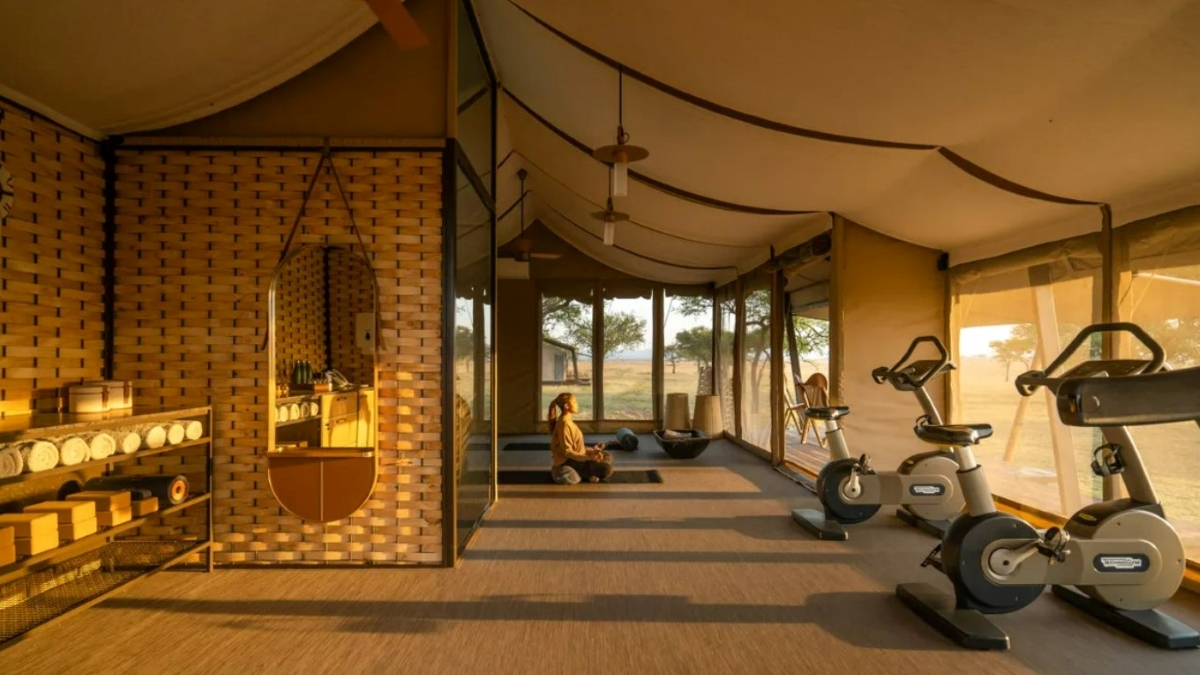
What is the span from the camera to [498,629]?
2.95m

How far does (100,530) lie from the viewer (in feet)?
9.82

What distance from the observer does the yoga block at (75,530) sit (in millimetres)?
2818

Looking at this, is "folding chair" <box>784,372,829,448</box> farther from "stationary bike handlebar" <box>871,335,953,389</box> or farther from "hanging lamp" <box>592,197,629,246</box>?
"stationary bike handlebar" <box>871,335,953,389</box>

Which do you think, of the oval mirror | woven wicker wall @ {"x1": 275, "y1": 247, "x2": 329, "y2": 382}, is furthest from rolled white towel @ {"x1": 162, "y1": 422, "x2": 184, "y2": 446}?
woven wicker wall @ {"x1": 275, "y1": 247, "x2": 329, "y2": 382}

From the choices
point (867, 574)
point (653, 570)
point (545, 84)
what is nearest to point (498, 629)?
point (653, 570)

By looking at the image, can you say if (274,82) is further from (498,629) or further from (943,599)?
(943,599)

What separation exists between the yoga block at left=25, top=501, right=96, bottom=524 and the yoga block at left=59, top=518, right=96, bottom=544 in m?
0.02

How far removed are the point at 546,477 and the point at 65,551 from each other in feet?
14.1

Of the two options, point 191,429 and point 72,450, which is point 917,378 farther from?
point 72,450

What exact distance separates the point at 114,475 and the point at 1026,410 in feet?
20.6

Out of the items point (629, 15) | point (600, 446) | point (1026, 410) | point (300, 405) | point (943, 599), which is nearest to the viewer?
point (943, 599)

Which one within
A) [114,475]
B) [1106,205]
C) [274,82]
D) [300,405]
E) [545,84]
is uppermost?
[545,84]

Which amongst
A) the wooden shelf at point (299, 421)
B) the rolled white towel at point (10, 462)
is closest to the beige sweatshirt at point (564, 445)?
the wooden shelf at point (299, 421)

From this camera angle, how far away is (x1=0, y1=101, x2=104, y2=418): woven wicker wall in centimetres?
306
